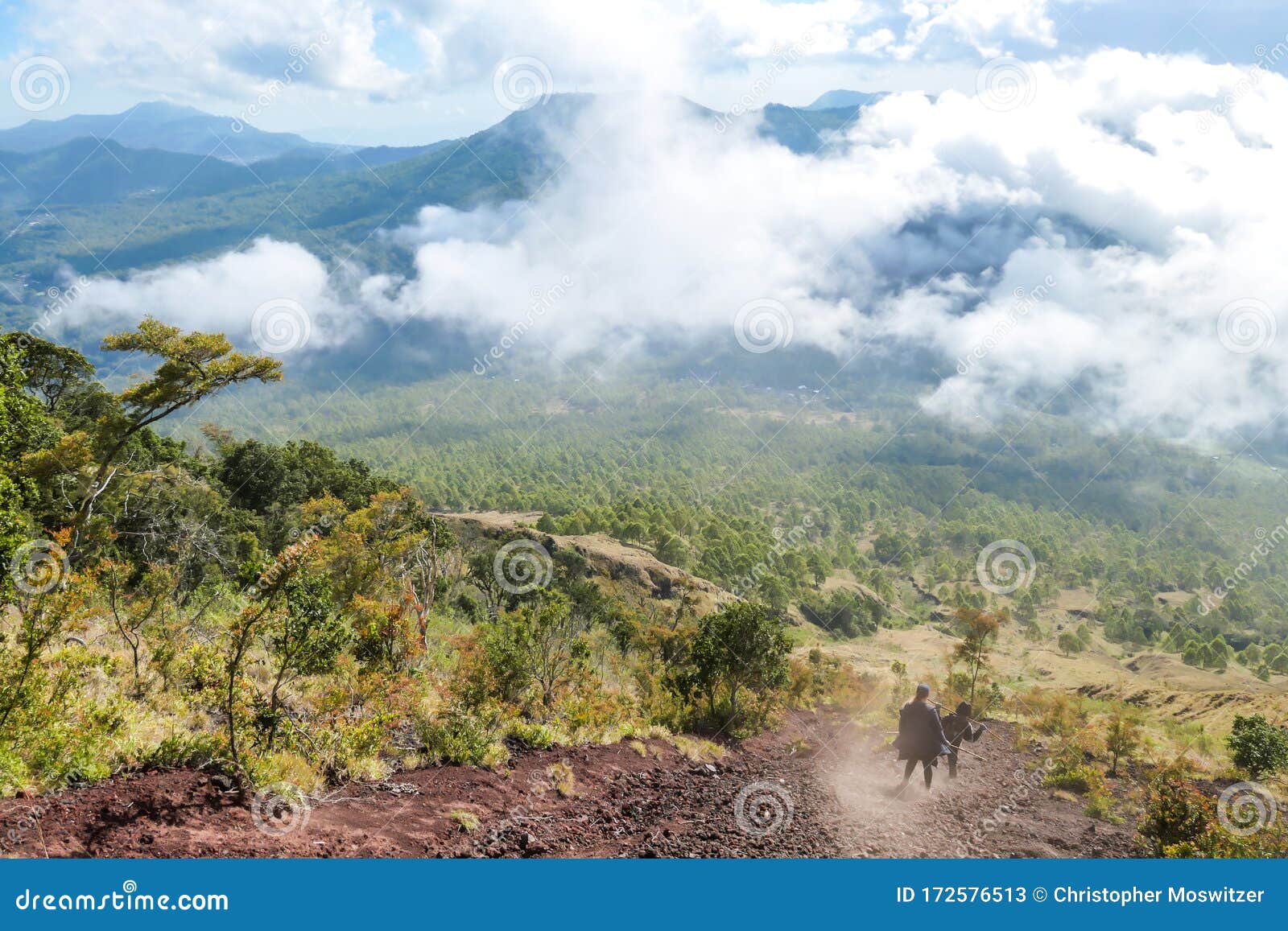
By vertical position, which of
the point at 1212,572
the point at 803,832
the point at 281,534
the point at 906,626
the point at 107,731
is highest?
the point at 1212,572

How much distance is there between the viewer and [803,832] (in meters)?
9.27

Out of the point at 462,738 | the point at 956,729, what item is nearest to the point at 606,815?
the point at 462,738

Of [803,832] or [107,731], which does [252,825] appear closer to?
[107,731]

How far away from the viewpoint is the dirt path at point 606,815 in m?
6.49

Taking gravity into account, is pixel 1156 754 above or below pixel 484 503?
below

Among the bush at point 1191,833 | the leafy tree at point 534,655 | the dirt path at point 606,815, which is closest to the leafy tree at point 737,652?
the dirt path at point 606,815

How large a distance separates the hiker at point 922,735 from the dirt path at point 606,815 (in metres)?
0.67

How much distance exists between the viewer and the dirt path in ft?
21.3

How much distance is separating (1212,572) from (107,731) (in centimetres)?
17885

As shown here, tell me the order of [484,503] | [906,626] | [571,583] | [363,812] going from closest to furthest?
1. [363,812]
2. [571,583]
3. [906,626]
4. [484,503]

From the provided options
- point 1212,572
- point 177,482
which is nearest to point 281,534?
point 177,482

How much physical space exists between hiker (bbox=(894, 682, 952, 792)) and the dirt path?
0.67m

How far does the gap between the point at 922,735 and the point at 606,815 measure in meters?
5.07

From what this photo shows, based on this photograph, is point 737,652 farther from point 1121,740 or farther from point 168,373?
point 168,373
